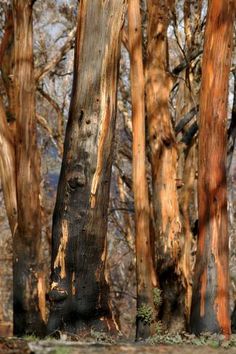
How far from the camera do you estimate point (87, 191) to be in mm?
6473

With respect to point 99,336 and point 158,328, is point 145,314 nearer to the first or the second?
point 158,328

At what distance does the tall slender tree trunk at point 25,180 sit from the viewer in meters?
11.3

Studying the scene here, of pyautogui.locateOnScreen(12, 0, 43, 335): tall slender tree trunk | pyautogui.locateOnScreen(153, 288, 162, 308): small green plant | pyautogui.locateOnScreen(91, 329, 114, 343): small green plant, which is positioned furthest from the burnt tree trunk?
pyautogui.locateOnScreen(153, 288, 162, 308): small green plant

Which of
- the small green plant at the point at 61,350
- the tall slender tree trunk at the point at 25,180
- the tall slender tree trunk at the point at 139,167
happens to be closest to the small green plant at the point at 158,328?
the tall slender tree trunk at the point at 139,167

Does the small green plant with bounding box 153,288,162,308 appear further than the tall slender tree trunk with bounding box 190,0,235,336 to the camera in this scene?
Yes

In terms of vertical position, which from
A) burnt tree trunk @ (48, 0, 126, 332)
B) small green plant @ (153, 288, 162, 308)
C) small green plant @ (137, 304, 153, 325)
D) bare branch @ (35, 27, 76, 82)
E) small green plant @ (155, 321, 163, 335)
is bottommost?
small green plant @ (155, 321, 163, 335)

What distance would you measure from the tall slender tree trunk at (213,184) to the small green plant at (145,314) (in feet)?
8.73

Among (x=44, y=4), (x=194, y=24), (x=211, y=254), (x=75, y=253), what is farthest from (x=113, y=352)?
(x=44, y=4)

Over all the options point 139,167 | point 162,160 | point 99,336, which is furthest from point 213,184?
point 162,160

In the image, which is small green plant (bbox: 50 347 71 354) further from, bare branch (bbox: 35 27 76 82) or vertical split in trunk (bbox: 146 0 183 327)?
bare branch (bbox: 35 27 76 82)

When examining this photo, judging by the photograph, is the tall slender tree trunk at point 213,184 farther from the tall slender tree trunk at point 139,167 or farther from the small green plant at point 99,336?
the tall slender tree trunk at point 139,167

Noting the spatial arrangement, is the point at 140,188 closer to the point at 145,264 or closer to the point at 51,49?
the point at 145,264

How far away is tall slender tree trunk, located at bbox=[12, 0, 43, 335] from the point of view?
11.3 metres

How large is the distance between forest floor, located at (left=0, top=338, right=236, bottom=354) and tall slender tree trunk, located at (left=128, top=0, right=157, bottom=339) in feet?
20.0
